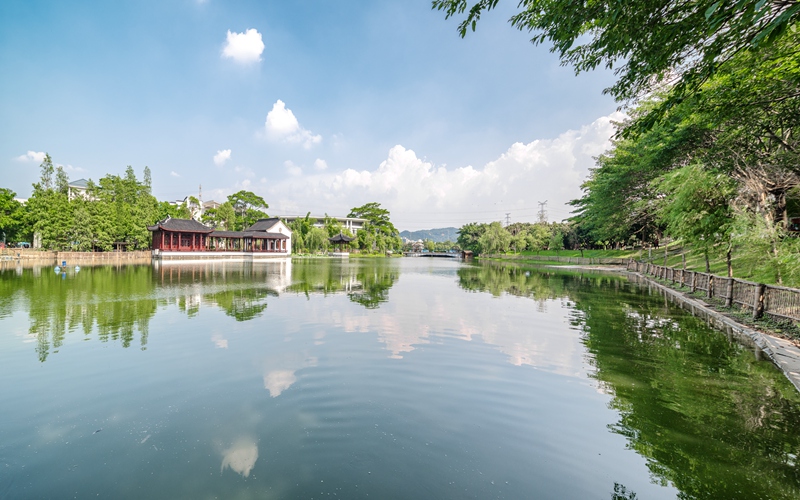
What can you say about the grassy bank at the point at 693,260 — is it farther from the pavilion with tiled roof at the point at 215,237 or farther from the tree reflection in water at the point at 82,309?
the pavilion with tiled roof at the point at 215,237

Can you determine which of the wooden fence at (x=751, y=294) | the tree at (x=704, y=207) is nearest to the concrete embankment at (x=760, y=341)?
the wooden fence at (x=751, y=294)

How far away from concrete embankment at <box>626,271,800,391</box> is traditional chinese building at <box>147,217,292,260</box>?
49.0 m

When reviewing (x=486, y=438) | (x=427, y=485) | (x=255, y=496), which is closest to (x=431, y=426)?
(x=486, y=438)

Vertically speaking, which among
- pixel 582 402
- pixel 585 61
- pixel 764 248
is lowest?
pixel 582 402

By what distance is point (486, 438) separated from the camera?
415 centimetres

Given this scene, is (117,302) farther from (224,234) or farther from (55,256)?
(224,234)

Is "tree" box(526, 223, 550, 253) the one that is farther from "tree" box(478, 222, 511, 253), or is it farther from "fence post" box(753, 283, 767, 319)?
"fence post" box(753, 283, 767, 319)

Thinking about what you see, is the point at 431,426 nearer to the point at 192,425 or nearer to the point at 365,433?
the point at 365,433

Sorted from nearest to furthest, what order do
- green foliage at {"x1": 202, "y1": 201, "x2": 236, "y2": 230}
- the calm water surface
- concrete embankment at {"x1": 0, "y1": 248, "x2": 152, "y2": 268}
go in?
the calm water surface → concrete embankment at {"x1": 0, "y1": 248, "x2": 152, "y2": 268} → green foliage at {"x1": 202, "y1": 201, "x2": 236, "y2": 230}

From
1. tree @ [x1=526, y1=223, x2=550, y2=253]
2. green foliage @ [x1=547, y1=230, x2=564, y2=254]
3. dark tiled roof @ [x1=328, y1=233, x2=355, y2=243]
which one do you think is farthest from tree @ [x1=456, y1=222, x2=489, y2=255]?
dark tiled roof @ [x1=328, y1=233, x2=355, y2=243]

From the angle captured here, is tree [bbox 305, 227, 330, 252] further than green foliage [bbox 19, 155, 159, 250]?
Yes

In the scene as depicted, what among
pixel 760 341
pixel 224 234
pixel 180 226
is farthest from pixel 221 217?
pixel 760 341

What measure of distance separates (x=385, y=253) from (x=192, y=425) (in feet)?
240

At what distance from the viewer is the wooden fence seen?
851 centimetres
